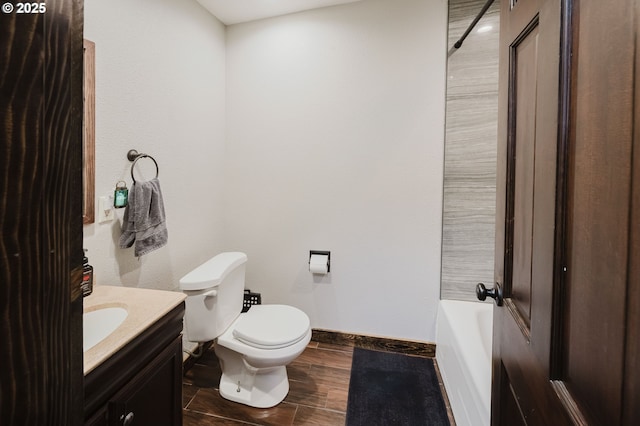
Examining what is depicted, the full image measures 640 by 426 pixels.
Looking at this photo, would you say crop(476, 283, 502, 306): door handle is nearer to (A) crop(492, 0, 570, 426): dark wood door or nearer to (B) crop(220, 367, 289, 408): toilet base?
(A) crop(492, 0, 570, 426): dark wood door

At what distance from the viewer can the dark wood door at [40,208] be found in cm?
36

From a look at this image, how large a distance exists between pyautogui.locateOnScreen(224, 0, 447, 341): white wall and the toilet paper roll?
0.10 metres

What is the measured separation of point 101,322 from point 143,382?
1.02ft

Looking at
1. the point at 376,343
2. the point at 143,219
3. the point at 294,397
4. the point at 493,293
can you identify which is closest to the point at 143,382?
the point at 143,219

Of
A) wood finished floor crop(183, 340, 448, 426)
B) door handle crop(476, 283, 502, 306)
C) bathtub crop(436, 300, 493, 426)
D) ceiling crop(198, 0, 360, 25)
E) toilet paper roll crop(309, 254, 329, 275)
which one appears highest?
ceiling crop(198, 0, 360, 25)

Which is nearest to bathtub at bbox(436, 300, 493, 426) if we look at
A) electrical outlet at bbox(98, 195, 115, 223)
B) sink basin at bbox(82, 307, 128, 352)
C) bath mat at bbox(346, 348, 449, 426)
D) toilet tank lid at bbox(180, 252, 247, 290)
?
bath mat at bbox(346, 348, 449, 426)

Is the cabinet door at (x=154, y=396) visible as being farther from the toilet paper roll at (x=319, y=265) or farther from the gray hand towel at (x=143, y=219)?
the toilet paper roll at (x=319, y=265)

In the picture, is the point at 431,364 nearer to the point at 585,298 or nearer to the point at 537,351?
the point at 537,351

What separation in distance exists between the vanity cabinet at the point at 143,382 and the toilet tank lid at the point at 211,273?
1.22ft

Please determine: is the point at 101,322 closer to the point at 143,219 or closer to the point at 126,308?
the point at 126,308

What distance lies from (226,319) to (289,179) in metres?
1.12

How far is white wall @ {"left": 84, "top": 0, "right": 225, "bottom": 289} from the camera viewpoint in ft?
4.76

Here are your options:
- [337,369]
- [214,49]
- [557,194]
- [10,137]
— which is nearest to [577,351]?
[557,194]

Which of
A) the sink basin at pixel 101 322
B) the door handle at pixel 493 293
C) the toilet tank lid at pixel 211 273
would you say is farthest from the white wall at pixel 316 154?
the door handle at pixel 493 293
